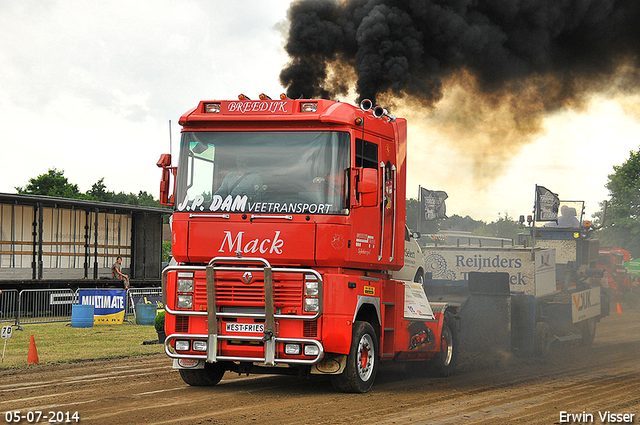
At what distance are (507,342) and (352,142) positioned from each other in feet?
21.8

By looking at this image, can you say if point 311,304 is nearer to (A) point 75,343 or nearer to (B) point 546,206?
(A) point 75,343

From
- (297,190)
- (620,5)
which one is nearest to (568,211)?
(620,5)

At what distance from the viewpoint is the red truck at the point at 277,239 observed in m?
8.83

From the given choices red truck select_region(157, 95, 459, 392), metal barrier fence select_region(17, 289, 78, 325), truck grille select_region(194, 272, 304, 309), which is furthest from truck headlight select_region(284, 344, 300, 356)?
metal barrier fence select_region(17, 289, 78, 325)

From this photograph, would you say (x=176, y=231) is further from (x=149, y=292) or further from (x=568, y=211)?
(x=149, y=292)

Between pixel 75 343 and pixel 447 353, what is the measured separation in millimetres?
8749

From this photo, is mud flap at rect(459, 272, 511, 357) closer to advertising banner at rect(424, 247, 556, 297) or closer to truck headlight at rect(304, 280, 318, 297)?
advertising banner at rect(424, 247, 556, 297)

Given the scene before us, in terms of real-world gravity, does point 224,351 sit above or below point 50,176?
below

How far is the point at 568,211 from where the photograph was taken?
20969mm

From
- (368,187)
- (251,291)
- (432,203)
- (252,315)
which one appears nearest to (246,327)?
(252,315)

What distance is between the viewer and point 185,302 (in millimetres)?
9180

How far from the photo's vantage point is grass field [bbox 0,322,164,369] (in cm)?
1394

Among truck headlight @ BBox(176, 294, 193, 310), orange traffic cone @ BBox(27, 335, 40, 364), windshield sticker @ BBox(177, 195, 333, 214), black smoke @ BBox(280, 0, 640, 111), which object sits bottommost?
orange traffic cone @ BBox(27, 335, 40, 364)

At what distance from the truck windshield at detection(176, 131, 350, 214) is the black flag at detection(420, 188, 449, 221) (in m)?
9.87
